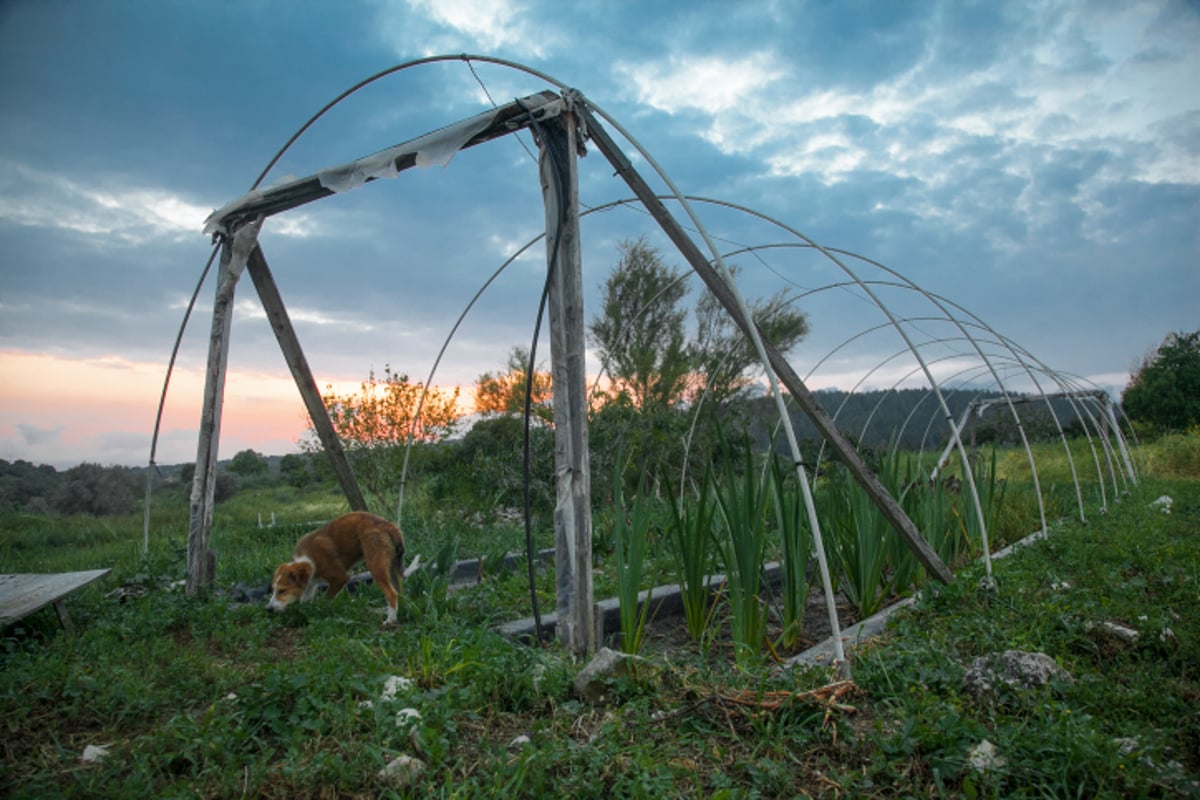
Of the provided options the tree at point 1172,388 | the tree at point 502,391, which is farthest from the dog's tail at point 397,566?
the tree at point 1172,388

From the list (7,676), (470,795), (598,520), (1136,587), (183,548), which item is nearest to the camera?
(470,795)

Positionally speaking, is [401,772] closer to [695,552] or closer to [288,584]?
[695,552]

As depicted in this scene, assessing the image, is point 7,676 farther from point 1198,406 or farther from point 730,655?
point 1198,406

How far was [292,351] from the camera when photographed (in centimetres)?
562

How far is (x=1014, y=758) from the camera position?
2107mm

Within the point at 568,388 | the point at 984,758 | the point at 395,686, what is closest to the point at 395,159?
the point at 568,388

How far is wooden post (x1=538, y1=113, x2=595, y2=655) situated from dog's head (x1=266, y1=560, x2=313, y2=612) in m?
1.87

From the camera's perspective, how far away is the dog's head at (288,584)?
4.32 m

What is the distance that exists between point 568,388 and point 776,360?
3.42ft

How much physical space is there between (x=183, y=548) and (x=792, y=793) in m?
6.27

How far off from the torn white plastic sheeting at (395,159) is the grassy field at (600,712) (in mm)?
2577

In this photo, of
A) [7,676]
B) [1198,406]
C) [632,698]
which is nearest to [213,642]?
[7,676]

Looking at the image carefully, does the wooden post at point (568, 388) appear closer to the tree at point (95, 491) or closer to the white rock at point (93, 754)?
the white rock at point (93, 754)

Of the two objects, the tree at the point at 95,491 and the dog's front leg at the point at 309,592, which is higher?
the tree at the point at 95,491
